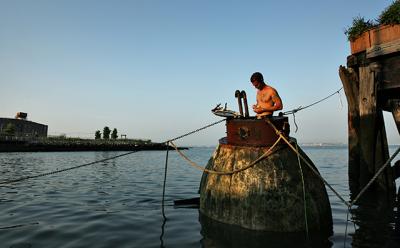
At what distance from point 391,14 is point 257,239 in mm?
8156

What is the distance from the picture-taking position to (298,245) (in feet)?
17.2

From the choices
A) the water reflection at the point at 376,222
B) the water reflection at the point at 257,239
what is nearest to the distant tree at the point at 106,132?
the water reflection at the point at 376,222

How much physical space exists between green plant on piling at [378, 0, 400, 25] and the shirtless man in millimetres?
5457

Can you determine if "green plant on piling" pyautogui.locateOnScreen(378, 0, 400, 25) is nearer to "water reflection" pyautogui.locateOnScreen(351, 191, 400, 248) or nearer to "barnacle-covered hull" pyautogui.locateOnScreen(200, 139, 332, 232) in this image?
"water reflection" pyautogui.locateOnScreen(351, 191, 400, 248)

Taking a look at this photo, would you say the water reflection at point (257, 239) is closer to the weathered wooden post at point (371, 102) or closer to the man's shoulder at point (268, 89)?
the man's shoulder at point (268, 89)

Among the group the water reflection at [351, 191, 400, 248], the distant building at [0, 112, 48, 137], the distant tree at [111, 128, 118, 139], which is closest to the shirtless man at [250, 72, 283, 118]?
the water reflection at [351, 191, 400, 248]

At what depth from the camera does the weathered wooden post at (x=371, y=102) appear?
915cm

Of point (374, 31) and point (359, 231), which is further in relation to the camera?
point (374, 31)

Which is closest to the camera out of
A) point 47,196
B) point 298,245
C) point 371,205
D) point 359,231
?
point 298,245

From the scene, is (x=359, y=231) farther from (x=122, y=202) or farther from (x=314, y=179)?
(x=122, y=202)

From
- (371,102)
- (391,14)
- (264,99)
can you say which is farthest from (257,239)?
(391,14)

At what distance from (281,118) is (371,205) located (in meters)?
5.72

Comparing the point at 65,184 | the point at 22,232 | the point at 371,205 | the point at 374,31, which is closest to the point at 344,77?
the point at 374,31

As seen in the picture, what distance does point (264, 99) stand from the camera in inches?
261
